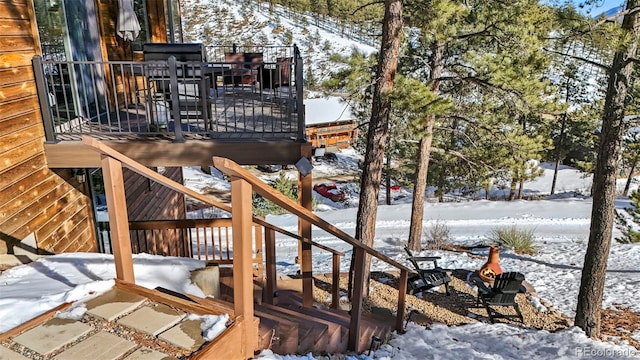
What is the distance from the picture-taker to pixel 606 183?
17.1ft

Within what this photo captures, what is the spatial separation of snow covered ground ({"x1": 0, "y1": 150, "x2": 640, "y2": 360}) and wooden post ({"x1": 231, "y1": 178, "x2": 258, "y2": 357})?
32cm

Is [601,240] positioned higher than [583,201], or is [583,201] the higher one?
[601,240]

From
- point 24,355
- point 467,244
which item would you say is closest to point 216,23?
point 467,244

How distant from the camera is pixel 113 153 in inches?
91.2

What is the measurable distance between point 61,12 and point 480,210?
13545mm

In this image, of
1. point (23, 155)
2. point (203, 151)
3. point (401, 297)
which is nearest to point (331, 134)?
point (203, 151)

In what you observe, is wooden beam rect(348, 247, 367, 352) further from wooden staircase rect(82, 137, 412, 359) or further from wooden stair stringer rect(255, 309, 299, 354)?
wooden stair stringer rect(255, 309, 299, 354)

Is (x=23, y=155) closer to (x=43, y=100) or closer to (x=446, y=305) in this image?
(x=43, y=100)

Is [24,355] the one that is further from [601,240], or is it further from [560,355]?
[601,240]

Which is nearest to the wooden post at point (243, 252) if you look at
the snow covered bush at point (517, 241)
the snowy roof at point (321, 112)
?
the snow covered bush at point (517, 241)

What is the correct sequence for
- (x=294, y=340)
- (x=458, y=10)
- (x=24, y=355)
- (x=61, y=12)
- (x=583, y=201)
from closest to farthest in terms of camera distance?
(x=24, y=355)
(x=294, y=340)
(x=61, y=12)
(x=458, y=10)
(x=583, y=201)

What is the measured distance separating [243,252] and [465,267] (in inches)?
265

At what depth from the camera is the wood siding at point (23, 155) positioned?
3838 millimetres

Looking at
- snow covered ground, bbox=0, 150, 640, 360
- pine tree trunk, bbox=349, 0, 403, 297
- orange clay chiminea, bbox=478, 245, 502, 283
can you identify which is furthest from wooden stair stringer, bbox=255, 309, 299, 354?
orange clay chiminea, bbox=478, 245, 502, 283
